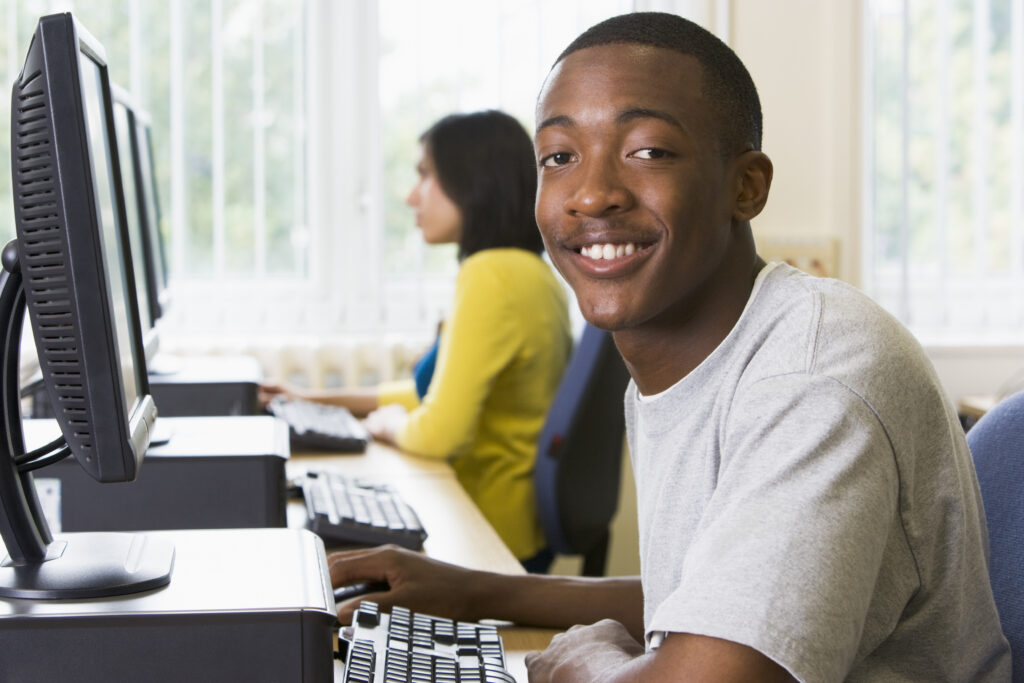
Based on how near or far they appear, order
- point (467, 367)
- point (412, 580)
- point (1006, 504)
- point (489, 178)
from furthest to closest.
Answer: point (489, 178) < point (467, 367) < point (412, 580) < point (1006, 504)

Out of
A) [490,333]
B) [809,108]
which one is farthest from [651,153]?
[809,108]

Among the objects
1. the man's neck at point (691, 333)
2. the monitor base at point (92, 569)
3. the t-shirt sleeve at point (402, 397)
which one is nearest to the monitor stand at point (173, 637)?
the monitor base at point (92, 569)

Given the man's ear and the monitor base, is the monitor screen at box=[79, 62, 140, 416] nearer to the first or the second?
the monitor base

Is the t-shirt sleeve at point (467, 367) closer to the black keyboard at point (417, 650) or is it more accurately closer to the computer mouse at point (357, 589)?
the computer mouse at point (357, 589)

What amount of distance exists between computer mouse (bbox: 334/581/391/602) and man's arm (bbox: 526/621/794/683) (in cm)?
23

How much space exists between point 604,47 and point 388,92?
2.39 m

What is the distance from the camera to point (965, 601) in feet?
2.77

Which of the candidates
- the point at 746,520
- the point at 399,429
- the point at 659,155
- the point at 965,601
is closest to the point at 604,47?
the point at 659,155

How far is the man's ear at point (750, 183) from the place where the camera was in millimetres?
915

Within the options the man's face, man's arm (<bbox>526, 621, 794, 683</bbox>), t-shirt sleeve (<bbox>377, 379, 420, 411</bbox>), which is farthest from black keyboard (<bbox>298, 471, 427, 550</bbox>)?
t-shirt sleeve (<bbox>377, 379, 420, 411</bbox>)

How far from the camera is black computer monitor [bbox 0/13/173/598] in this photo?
0.70 meters

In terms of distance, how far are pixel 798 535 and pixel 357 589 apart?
0.55m

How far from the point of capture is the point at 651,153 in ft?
2.84

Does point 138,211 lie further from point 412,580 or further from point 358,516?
point 412,580
